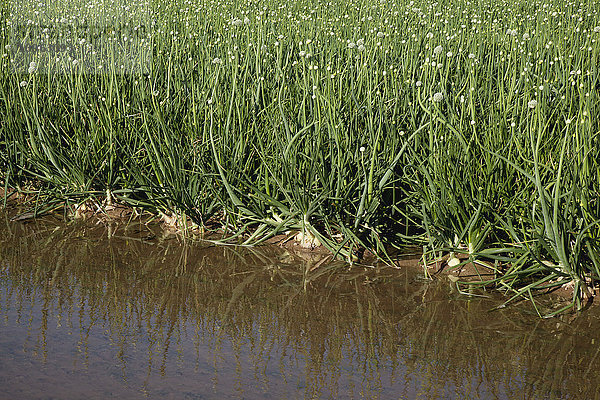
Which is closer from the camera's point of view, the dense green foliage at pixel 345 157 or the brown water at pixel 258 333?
the brown water at pixel 258 333

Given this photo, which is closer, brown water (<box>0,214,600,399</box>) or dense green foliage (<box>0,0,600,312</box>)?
brown water (<box>0,214,600,399</box>)

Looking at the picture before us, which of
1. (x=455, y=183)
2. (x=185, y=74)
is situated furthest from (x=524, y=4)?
(x=455, y=183)

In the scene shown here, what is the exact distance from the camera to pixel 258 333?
2.58 metres

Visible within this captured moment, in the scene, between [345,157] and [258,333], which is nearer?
[258,333]

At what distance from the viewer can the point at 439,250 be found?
125 inches

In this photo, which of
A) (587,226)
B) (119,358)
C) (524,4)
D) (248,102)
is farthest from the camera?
(524,4)

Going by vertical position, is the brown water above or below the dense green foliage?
below

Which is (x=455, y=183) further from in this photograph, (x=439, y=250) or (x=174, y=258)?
(x=174, y=258)

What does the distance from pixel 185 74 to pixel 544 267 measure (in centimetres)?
276

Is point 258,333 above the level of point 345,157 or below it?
below

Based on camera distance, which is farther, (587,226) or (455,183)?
(455,183)

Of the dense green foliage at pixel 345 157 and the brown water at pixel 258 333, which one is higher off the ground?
the dense green foliage at pixel 345 157

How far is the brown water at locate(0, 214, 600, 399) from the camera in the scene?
221 centimetres

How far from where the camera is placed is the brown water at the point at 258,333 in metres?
2.21
